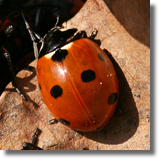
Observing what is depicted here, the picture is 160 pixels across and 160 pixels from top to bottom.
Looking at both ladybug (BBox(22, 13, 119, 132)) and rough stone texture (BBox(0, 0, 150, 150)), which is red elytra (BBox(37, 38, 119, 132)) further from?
rough stone texture (BBox(0, 0, 150, 150))

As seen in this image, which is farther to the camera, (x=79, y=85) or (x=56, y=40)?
(x=56, y=40)

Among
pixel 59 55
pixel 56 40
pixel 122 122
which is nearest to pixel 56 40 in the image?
pixel 56 40

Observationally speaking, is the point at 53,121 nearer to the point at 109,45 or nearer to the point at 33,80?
the point at 33,80

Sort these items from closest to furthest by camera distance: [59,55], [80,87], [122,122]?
[80,87]
[59,55]
[122,122]

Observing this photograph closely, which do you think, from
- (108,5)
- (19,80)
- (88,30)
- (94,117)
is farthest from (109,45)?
(19,80)

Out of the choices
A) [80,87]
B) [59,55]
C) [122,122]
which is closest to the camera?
[80,87]

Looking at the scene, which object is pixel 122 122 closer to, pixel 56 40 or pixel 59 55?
pixel 59 55
